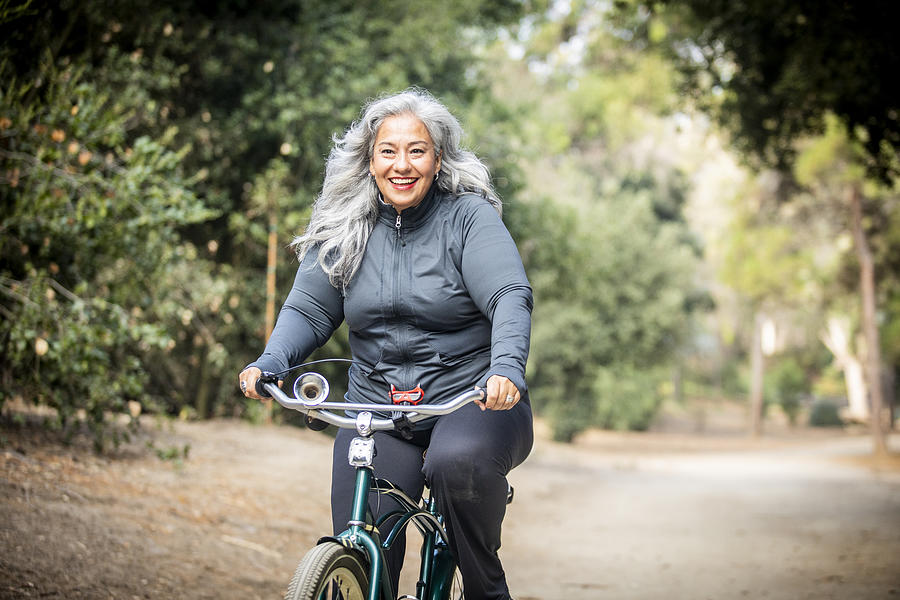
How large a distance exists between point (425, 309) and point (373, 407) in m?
0.42

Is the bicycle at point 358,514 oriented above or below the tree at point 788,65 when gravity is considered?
below

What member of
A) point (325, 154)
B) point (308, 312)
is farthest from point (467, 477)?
point (325, 154)

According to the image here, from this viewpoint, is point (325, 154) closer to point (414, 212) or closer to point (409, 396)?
point (414, 212)

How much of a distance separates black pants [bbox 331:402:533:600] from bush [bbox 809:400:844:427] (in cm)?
4476

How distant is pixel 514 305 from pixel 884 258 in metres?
24.9

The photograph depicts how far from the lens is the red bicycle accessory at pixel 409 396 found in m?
2.97

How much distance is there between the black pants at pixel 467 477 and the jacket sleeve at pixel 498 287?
0.20 meters

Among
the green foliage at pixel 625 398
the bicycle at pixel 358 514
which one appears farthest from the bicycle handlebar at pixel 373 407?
the green foliage at pixel 625 398

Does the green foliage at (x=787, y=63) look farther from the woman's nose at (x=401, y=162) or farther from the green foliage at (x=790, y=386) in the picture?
the green foliage at (x=790, y=386)

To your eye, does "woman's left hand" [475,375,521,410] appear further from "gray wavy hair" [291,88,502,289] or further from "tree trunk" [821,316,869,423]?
"tree trunk" [821,316,869,423]

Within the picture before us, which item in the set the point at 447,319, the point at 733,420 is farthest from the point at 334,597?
the point at 733,420

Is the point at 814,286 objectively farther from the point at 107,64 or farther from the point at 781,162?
the point at 107,64

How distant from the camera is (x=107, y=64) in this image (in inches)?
355

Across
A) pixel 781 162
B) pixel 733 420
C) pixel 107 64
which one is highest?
pixel 781 162
